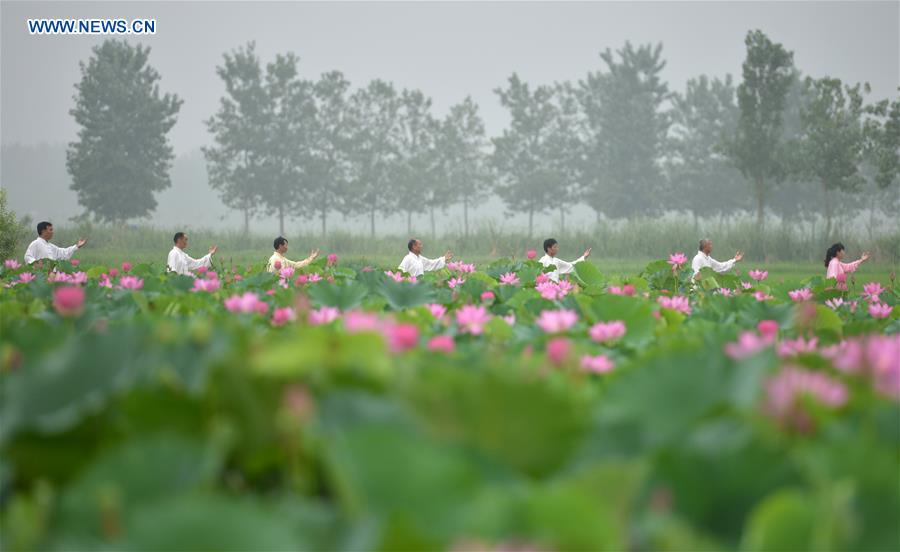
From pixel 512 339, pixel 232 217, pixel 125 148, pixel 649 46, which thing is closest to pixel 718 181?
pixel 649 46

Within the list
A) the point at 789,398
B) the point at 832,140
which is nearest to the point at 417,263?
the point at 789,398

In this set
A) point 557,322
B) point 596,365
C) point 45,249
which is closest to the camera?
point 596,365

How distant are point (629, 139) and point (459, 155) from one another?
10631 millimetres

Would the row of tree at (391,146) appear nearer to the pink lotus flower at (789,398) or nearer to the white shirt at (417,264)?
the white shirt at (417,264)

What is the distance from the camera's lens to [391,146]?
52906 millimetres

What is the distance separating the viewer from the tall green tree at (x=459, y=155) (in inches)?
2108

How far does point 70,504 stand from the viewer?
37.2 inches

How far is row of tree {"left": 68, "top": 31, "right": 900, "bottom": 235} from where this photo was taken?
46188 millimetres

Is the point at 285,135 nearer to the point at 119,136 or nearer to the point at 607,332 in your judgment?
the point at 119,136

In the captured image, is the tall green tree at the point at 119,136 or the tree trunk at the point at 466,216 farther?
the tall green tree at the point at 119,136

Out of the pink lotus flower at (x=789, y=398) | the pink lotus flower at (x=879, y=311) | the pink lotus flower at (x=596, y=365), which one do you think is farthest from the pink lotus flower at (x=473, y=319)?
the pink lotus flower at (x=879, y=311)

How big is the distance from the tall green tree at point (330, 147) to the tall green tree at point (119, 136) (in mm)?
8139

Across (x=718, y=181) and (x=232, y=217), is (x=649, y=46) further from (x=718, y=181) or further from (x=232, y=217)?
(x=232, y=217)

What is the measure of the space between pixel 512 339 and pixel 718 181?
5540cm
